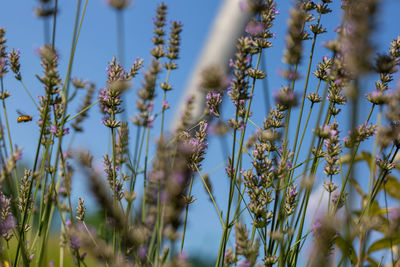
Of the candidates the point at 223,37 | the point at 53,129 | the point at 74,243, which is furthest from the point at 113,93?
the point at 223,37

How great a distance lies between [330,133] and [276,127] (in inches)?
5.3

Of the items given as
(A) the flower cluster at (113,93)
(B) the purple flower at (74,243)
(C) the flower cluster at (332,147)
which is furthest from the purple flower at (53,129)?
(C) the flower cluster at (332,147)

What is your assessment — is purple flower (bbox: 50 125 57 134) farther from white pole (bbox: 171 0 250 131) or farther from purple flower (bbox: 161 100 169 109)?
white pole (bbox: 171 0 250 131)

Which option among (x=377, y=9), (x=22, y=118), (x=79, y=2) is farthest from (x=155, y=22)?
(x=377, y=9)

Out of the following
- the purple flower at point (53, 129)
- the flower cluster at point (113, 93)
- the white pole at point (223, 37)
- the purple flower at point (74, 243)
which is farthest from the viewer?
the white pole at point (223, 37)

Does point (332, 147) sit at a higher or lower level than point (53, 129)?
lower

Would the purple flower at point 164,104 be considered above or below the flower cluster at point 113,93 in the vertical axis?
above

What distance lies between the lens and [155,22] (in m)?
1.46

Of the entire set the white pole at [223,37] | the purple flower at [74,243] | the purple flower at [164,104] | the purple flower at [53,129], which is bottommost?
the purple flower at [74,243]

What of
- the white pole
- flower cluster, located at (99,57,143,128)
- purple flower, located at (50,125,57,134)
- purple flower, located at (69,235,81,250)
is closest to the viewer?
purple flower, located at (69,235,81,250)

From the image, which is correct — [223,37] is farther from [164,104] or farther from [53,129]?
[53,129]

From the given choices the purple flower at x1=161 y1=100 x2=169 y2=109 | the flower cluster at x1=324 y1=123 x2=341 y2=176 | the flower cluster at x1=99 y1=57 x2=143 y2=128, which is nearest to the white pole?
the purple flower at x1=161 y1=100 x2=169 y2=109

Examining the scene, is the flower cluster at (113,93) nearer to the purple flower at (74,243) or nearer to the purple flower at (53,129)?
the purple flower at (53,129)

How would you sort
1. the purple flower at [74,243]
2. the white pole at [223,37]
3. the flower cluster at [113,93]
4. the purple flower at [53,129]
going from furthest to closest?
the white pole at [223,37] < the purple flower at [53,129] < the flower cluster at [113,93] < the purple flower at [74,243]
